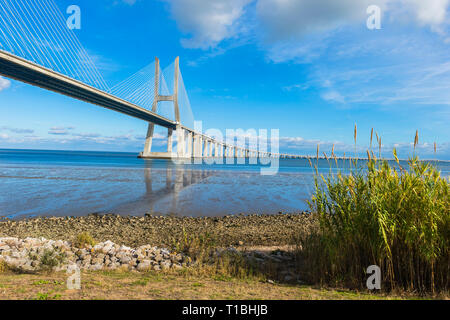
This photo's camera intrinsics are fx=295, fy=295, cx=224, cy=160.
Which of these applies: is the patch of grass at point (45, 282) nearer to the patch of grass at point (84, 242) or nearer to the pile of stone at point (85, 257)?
the pile of stone at point (85, 257)

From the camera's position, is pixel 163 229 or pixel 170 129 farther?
pixel 170 129

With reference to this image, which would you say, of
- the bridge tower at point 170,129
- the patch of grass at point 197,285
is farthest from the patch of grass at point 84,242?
the bridge tower at point 170,129

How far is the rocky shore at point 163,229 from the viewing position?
343 inches

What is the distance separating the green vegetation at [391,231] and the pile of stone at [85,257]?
315cm

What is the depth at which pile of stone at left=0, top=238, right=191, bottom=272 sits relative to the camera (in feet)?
18.8

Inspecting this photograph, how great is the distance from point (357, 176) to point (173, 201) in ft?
43.7

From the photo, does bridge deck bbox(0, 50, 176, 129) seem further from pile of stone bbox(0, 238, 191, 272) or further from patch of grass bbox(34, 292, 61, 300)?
patch of grass bbox(34, 292, 61, 300)

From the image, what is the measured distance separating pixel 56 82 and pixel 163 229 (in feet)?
104

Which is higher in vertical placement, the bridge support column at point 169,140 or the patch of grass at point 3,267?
the bridge support column at point 169,140

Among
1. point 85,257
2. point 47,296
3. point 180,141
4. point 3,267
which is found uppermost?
point 180,141

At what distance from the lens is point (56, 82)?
112 ft

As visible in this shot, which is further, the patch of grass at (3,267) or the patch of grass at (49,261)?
the patch of grass at (3,267)

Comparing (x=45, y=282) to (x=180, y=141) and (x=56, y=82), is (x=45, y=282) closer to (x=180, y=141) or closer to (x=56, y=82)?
(x=56, y=82)

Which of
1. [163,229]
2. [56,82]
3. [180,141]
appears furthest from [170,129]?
[163,229]
